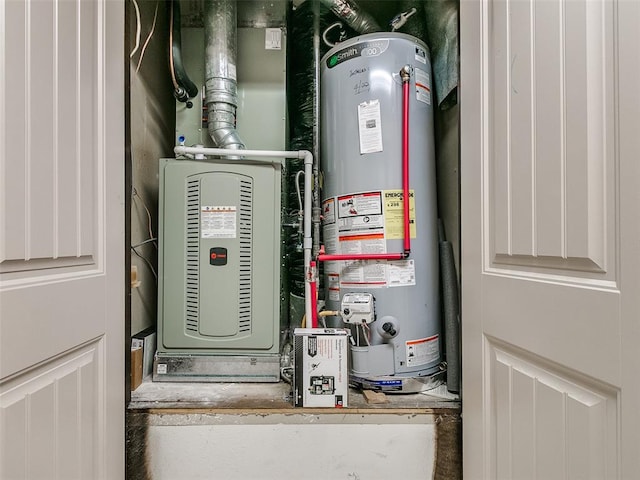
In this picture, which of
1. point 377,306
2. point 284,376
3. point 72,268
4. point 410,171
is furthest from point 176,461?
point 410,171

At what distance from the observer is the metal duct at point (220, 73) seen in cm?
139

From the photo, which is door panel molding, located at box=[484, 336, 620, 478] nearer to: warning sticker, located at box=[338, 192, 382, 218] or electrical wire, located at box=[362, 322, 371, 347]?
electrical wire, located at box=[362, 322, 371, 347]

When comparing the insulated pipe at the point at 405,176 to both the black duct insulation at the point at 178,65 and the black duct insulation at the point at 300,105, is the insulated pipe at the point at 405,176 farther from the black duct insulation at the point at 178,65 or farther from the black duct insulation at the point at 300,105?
the black duct insulation at the point at 178,65

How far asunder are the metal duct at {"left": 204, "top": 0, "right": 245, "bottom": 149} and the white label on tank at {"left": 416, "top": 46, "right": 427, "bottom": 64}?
2.53 feet

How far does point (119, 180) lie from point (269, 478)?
102cm

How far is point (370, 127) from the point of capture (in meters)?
1.20

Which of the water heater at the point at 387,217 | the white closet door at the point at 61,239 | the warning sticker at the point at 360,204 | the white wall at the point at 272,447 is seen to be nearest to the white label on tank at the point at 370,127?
the water heater at the point at 387,217

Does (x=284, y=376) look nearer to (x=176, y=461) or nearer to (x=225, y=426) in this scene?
(x=225, y=426)

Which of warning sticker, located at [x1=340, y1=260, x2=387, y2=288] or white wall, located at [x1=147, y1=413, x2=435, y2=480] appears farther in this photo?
warning sticker, located at [x1=340, y1=260, x2=387, y2=288]

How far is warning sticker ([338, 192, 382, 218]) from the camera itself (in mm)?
1188

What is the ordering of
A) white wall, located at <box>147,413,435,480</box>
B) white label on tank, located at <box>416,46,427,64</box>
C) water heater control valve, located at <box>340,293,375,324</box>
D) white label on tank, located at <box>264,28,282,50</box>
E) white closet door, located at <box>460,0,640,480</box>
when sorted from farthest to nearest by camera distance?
white label on tank, located at <box>264,28,282,50</box> < white label on tank, located at <box>416,46,427,64</box> < water heater control valve, located at <box>340,293,375,324</box> < white wall, located at <box>147,413,435,480</box> < white closet door, located at <box>460,0,640,480</box>

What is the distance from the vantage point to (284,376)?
1278mm

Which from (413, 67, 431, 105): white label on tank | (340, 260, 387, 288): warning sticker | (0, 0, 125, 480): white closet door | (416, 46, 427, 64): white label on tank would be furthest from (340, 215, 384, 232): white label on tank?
(0, 0, 125, 480): white closet door

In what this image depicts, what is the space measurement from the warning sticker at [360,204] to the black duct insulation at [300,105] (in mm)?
326
